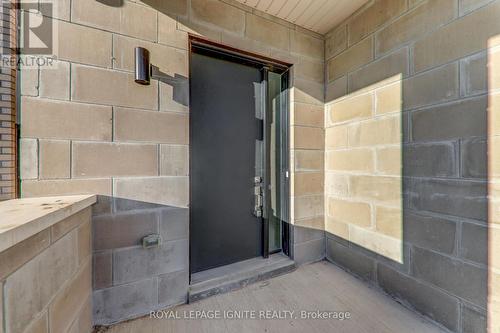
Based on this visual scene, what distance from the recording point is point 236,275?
6.43ft

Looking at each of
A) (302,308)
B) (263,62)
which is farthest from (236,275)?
(263,62)

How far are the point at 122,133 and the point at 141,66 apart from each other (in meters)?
0.47

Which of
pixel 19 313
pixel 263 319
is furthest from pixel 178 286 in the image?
pixel 19 313

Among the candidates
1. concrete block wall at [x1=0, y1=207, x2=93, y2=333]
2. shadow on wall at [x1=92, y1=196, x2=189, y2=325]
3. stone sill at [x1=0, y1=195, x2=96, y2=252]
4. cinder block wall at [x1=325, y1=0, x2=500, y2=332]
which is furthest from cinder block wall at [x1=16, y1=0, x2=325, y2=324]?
cinder block wall at [x1=325, y1=0, x2=500, y2=332]

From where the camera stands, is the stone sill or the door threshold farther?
the door threshold

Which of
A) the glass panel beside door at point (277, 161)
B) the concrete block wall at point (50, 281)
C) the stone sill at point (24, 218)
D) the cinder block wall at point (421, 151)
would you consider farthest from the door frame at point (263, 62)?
the stone sill at point (24, 218)

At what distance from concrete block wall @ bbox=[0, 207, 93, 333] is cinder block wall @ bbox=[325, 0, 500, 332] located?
2150 mm

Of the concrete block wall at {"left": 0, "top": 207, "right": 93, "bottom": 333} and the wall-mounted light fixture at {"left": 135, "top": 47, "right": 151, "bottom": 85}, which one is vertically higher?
the wall-mounted light fixture at {"left": 135, "top": 47, "right": 151, "bottom": 85}

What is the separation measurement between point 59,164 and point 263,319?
1701mm

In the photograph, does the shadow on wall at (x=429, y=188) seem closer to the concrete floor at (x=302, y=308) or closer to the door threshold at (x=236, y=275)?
the concrete floor at (x=302, y=308)

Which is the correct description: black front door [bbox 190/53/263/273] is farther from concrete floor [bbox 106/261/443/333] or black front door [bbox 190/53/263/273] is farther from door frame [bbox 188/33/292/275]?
concrete floor [bbox 106/261/443/333]

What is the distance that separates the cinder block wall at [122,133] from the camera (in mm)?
1341

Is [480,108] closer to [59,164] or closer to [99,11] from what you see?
[99,11]

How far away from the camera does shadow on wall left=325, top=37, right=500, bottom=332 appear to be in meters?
1.28
